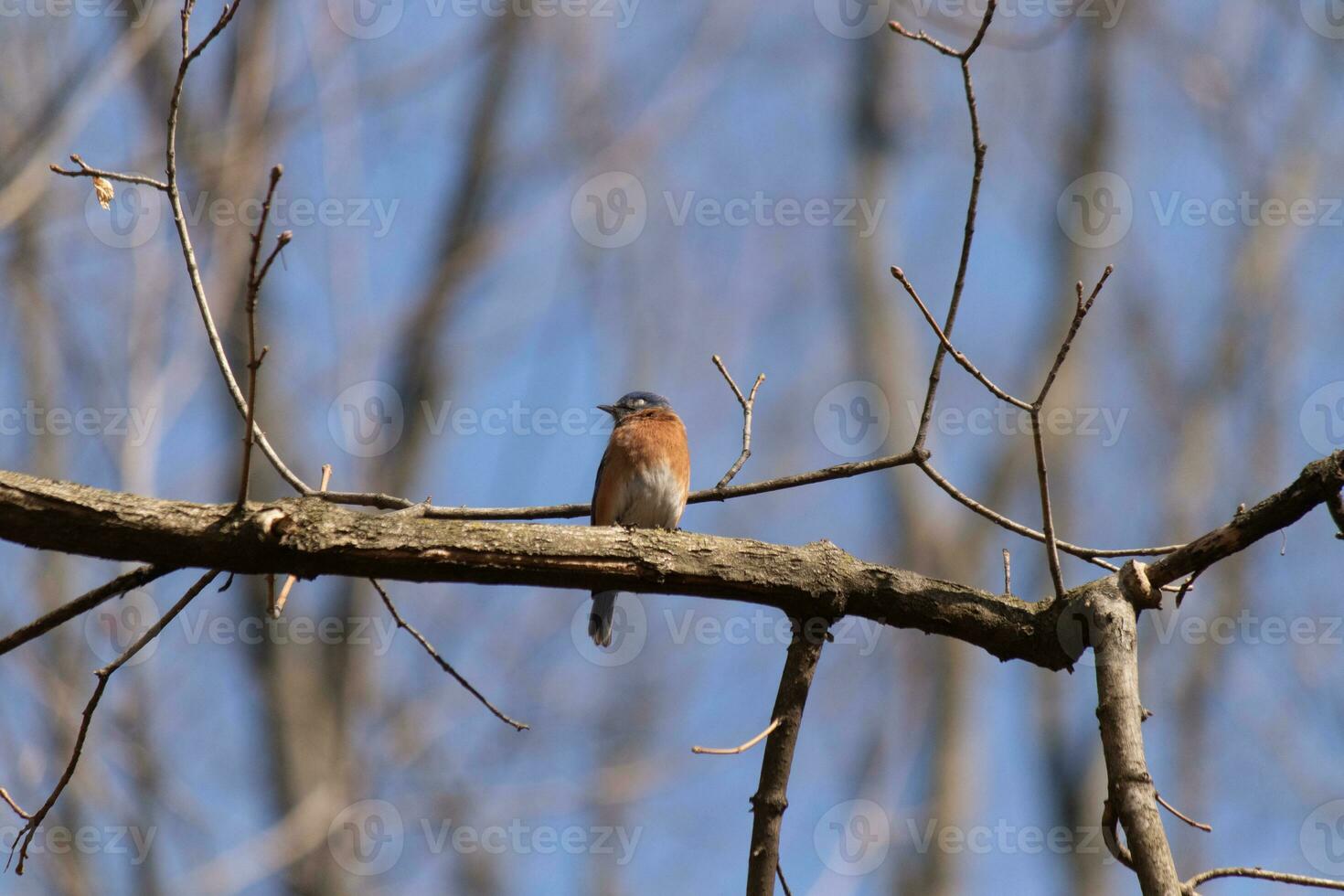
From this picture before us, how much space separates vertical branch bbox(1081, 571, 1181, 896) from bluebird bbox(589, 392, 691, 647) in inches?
115

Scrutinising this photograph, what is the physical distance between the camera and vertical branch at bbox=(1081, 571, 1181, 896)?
2445 millimetres

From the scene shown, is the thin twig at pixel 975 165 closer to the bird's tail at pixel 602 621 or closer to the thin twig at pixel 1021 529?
the thin twig at pixel 1021 529

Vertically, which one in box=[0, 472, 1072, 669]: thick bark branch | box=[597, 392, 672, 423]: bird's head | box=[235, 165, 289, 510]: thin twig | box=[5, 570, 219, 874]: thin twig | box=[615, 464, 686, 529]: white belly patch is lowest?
box=[5, 570, 219, 874]: thin twig

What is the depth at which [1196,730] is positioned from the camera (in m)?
11.3

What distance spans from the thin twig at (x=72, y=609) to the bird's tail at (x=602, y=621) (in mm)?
3547

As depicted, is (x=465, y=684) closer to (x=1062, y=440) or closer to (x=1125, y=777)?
(x=1125, y=777)

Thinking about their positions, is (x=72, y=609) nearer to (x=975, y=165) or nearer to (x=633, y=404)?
(x=975, y=165)

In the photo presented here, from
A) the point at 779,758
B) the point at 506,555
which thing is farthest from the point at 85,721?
the point at 779,758

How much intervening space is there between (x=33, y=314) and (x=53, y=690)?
289cm

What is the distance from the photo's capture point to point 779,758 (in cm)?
297

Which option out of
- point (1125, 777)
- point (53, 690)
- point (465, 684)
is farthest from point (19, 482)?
point (53, 690)

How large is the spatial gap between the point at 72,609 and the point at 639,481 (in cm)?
343

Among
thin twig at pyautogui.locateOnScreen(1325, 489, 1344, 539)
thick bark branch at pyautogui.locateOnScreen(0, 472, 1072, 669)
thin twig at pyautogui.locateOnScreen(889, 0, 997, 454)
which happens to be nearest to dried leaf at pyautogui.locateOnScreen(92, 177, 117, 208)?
thick bark branch at pyautogui.locateOnScreen(0, 472, 1072, 669)

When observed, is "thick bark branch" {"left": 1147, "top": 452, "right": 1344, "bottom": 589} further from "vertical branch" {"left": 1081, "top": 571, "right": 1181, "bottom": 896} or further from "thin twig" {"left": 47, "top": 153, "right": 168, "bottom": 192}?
"thin twig" {"left": 47, "top": 153, "right": 168, "bottom": 192}
